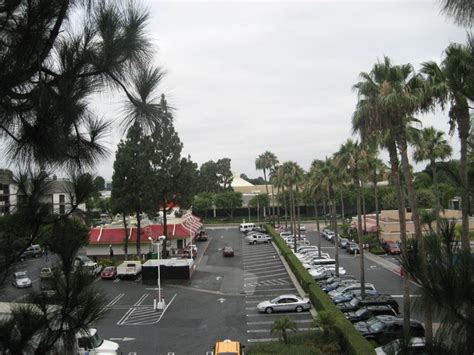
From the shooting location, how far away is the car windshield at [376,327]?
71.9 feet

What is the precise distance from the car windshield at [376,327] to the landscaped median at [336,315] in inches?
55.8

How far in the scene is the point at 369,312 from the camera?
25062mm

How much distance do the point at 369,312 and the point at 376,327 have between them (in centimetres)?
297

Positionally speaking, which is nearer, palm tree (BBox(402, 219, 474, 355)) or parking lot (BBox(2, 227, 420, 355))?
palm tree (BBox(402, 219, 474, 355))

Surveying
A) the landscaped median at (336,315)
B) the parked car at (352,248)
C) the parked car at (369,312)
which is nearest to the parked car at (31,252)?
the landscaped median at (336,315)

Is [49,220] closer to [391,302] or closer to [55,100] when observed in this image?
[55,100]

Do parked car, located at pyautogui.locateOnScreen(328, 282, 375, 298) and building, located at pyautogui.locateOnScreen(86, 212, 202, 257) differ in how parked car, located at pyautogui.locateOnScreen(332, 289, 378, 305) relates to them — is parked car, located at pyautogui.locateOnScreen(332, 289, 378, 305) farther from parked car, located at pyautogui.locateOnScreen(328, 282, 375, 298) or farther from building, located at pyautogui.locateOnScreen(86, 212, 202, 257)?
building, located at pyautogui.locateOnScreen(86, 212, 202, 257)

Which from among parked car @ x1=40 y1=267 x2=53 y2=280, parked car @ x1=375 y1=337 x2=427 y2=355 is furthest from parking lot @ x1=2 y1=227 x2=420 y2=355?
parked car @ x1=375 y1=337 x2=427 y2=355

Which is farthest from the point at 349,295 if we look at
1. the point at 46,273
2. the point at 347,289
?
the point at 46,273

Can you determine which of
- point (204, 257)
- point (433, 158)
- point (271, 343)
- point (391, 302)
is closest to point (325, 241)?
point (204, 257)

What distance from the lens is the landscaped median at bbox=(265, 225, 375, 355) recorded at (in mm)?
17670

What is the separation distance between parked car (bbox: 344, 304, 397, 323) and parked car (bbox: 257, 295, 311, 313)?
2.99 meters

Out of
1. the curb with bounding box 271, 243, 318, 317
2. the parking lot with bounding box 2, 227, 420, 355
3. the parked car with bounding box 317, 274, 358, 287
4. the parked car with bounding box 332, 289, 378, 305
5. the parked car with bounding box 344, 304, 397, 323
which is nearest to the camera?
the parking lot with bounding box 2, 227, 420, 355

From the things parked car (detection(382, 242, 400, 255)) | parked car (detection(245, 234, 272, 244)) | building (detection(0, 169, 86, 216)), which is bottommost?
parked car (detection(382, 242, 400, 255))
